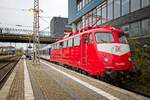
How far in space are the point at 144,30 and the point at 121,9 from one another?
15.6 feet

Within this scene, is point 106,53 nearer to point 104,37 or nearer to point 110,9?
point 104,37

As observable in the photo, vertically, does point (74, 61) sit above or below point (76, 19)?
below

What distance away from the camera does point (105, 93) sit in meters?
10.6

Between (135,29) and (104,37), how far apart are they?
881cm

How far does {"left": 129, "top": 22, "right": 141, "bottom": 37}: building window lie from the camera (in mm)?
21797

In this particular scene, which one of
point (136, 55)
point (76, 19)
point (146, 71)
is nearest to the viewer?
point (146, 71)

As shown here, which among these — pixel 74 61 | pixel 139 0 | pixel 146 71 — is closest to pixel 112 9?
pixel 139 0

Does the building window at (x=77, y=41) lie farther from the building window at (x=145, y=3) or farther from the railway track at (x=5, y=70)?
the building window at (x=145, y=3)

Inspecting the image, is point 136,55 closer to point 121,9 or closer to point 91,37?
point 91,37

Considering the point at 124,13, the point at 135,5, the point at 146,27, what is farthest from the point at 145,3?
the point at 124,13

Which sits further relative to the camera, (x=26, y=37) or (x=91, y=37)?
(x=26, y=37)

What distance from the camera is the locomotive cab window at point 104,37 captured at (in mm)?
14211

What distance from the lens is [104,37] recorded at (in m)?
14.4

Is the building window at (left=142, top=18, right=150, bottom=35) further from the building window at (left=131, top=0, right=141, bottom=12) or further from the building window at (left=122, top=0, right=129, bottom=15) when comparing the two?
the building window at (left=122, top=0, right=129, bottom=15)
